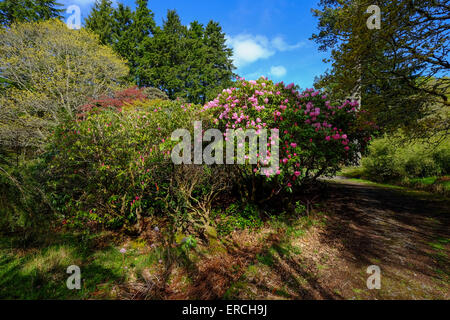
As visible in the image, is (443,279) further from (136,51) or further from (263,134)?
(136,51)

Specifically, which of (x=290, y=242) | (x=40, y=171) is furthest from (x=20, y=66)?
(x=290, y=242)

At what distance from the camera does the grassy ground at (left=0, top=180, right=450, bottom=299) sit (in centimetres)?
258

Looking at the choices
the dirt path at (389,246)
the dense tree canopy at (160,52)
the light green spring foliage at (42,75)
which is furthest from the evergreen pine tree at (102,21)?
the dirt path at (389,246)

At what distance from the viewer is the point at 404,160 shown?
344 inches

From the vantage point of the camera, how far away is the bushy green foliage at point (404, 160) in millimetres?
7938

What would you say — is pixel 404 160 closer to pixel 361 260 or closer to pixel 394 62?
pixel 394 62

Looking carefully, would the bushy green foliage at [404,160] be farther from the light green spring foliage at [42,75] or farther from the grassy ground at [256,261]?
the light green spring foliage at [42,75]

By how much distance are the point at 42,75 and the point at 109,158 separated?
1180 centimetres

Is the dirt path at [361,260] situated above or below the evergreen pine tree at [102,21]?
below

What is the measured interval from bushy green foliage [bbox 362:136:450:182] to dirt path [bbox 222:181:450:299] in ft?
12.3

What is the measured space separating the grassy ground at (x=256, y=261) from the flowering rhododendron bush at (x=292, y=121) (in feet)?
4.87

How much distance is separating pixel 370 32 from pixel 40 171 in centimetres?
822

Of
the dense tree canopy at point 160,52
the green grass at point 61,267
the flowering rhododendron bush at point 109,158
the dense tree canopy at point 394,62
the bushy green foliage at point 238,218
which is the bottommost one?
the green grass at point 61,267

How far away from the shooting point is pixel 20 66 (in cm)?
998
